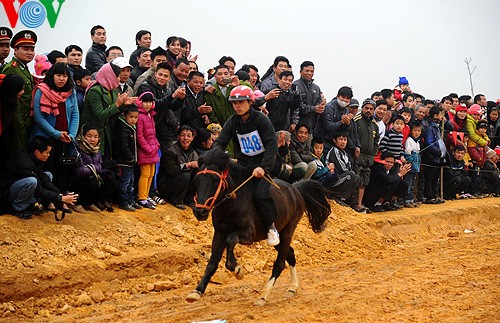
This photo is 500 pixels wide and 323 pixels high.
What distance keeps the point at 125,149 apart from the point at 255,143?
301 cm

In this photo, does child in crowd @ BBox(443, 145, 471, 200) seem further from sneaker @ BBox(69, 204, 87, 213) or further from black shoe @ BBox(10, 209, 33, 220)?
black shoe @ BBox(10, 209, 33, 220)

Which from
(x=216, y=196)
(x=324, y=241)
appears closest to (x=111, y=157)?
(x=216, y=196)

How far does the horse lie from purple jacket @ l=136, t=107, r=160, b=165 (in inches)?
116

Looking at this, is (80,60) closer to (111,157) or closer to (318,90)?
(111,157)

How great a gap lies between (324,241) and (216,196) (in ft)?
20.3

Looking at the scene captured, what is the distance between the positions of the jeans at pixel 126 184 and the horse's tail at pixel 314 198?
294 centimetres

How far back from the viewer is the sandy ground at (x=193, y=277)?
9.10 m

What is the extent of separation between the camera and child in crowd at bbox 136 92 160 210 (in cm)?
1252

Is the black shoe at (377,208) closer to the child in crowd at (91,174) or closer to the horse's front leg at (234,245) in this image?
the child in crowd at (91,174)

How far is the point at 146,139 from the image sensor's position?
41.4 feet

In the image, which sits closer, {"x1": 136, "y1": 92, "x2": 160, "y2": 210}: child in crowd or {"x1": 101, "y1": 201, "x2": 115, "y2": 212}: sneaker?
{"x1": 101, "y1": 201, "x2": 115, "y2": 212}: sneaker

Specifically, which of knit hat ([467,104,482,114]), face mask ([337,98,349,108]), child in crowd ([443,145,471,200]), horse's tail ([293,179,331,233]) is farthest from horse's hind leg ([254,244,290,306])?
knit hat ([467,104,482,114])

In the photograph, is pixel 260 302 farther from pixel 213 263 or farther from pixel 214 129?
pixel 214 129

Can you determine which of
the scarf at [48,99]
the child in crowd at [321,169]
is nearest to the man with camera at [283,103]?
the child in crowd at [321,169]
